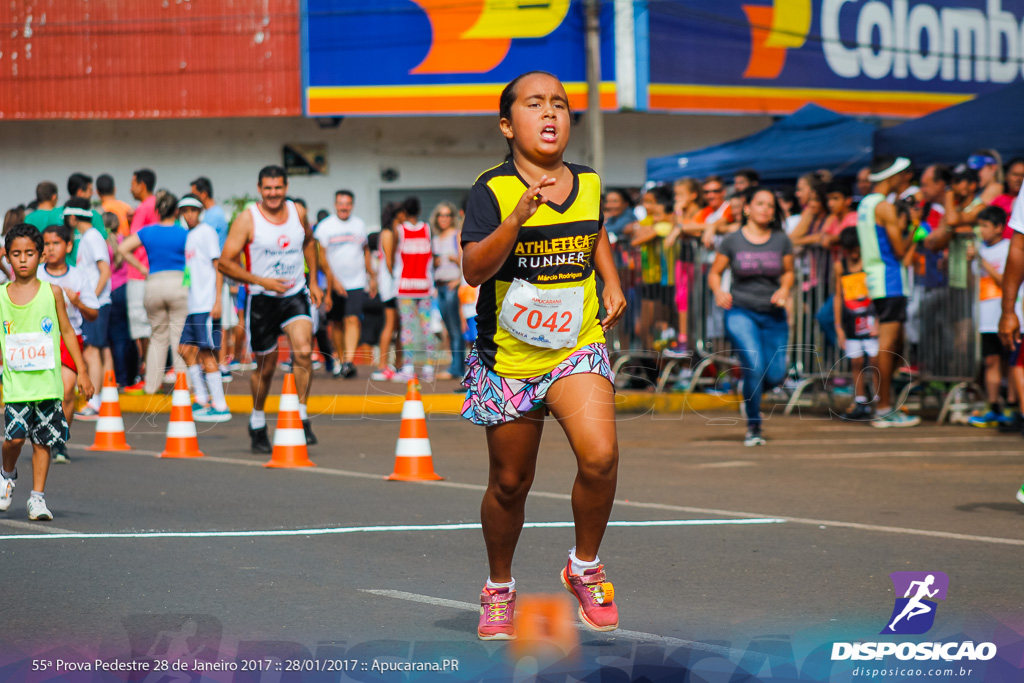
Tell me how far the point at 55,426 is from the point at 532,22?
1880 cm

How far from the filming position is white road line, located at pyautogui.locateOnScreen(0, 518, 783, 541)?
7.17 meters

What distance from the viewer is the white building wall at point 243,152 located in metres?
26.9

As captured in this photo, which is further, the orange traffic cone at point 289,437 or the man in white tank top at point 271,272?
the man in white tank top at point 271,272

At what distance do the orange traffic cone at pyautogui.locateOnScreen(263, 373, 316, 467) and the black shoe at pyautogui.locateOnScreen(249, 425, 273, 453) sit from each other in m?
0.65

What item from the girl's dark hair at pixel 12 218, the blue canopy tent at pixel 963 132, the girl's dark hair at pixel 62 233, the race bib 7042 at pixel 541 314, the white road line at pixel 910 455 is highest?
the blue canopy tent at pixel 963 132

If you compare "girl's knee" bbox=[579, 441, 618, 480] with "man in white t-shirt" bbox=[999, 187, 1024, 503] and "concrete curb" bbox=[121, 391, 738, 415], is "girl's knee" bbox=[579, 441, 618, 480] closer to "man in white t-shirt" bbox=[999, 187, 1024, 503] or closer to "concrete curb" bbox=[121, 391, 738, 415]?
"man in white t-shirt" bbox=[999, 187, 1024, 503]

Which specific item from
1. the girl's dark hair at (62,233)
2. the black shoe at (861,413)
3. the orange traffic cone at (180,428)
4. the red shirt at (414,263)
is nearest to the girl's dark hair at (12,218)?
the girl's dark hair at (62,233)

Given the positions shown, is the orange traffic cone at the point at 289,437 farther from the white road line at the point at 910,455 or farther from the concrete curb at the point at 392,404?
the concrete curb at the point at 392,404

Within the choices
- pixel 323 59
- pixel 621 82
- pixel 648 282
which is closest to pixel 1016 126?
pixel 648 282

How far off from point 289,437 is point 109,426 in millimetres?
1958

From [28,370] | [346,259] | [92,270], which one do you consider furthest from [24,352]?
[346,259]

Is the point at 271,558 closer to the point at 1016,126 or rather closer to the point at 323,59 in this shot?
the point at 1016,126

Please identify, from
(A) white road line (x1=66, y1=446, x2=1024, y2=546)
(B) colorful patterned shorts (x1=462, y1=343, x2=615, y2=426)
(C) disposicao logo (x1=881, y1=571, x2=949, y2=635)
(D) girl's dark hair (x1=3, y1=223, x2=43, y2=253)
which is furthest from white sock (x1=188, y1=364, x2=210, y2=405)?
(B) colorful patterned shorts (x1=462, y1=343, x2=615, y2=426)

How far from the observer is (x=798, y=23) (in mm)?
27656
